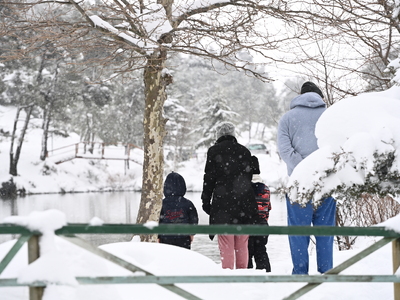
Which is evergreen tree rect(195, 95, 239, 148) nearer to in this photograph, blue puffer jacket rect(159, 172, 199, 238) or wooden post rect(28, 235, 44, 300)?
blue puffer jacket rect(159, 172, 199, 238)

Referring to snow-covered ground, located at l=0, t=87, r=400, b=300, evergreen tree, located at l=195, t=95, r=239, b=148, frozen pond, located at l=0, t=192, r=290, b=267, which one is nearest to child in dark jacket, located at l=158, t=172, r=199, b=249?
snow-covered ground, located at l=0, t=87, r=400, b=300

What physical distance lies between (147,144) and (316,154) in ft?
13.7

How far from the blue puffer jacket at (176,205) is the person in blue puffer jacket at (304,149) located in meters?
1.17

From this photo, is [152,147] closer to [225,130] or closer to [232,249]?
[225,130]

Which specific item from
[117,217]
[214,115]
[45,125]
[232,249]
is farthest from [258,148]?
[232,249]

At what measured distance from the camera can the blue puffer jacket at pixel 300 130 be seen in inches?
175

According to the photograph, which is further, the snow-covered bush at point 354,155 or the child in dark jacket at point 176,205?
the child in dark jacket at point 176,205

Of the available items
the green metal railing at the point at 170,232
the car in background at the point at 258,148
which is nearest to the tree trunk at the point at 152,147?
the green metal railing at the point at 170,232

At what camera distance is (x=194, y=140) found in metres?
48.8

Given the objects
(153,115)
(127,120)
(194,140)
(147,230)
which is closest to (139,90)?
(127,120)

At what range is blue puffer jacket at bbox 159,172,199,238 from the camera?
495 centimetres

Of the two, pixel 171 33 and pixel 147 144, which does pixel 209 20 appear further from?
pixel 147 144

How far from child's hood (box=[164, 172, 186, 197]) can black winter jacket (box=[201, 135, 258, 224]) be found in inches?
14.4

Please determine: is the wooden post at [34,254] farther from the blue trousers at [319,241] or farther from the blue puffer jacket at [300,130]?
the blue puffer jacket at [300,130]
